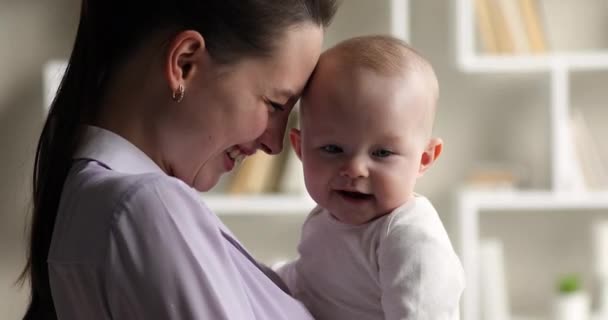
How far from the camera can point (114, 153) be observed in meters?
1.21

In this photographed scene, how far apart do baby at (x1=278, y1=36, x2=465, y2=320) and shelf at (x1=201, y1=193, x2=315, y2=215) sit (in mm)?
1669

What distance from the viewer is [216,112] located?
4.02 ft

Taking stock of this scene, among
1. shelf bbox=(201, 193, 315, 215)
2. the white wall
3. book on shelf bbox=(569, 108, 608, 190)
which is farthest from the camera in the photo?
the white wall

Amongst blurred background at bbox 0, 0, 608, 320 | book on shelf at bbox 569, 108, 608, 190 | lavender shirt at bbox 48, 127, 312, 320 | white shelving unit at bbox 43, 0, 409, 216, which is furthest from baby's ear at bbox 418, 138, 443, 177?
book on shelf at bbox 569, 108, 608, 190

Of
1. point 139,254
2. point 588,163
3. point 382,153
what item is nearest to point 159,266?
point 139,254

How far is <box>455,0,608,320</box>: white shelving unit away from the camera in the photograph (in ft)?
10.3

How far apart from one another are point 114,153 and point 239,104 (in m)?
0.16

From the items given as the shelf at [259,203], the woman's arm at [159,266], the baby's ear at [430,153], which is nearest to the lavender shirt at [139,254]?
the woman's arm at [159,266]

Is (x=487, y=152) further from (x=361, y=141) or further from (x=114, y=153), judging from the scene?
(x=114, y=153)

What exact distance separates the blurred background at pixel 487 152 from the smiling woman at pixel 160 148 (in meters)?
1.91

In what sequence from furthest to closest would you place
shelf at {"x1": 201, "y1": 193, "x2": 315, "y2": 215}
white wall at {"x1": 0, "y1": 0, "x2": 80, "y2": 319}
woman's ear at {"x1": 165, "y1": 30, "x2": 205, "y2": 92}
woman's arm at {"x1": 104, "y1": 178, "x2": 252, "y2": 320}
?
1. white wall at {"x1": 0, "y1": 0, "x2": 80, "y2": 319}
2. shelf at {"x1": 201, "y1": 193, "x2": 315, "y2": 215}
3. woman's ear at {"x1": 165, "y1": 30, "x2": 205, "y2": 92}
4. woman's arm at {"x1": 104, "y1": 178, "x2": 252, "y2": 320}

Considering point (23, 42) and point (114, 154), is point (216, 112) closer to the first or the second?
point (114, 154)

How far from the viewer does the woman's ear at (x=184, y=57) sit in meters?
1.17

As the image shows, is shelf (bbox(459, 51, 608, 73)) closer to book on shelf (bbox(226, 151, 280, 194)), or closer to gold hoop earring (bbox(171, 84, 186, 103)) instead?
book on shelf (bbox(226, 151, 280, 194))
